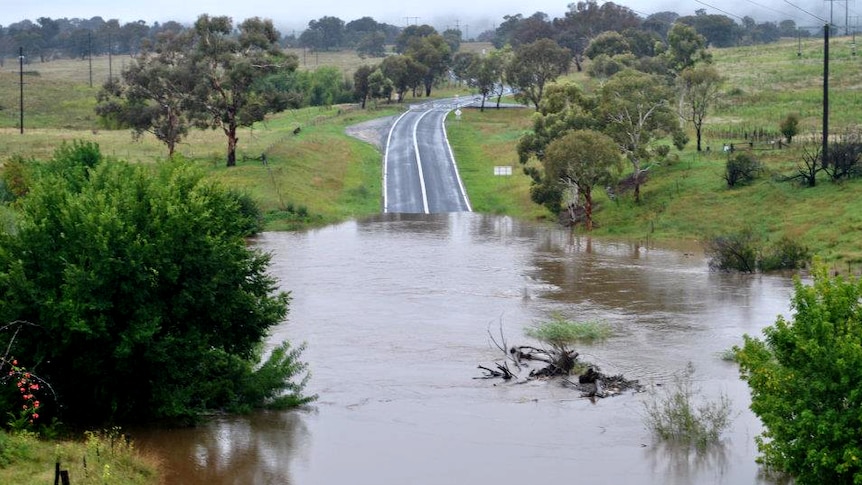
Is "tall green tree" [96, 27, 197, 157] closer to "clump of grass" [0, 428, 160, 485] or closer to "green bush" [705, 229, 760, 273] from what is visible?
"green bush" [705, 229, 760, 273]

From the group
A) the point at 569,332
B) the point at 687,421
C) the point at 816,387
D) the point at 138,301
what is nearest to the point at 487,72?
the point at 569,332

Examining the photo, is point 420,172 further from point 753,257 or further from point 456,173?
point 753,257

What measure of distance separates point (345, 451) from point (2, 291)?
30.6 ft

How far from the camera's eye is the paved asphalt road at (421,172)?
241 feet

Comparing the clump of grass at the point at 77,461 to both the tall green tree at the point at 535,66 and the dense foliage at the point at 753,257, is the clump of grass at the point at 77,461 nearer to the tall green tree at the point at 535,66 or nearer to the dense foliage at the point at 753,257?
the dense foliage at the point at 753,257

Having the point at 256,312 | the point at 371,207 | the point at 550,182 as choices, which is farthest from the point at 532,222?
the point at 256,312

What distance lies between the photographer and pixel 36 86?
140625 millimetres

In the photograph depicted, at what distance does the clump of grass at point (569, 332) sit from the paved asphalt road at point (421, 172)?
32.3 m

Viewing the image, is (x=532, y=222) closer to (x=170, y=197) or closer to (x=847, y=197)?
(x=847, y=197)

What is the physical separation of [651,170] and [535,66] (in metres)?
41.7

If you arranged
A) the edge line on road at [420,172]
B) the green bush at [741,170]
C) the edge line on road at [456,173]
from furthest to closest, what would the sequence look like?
the edge line on road at [456,173]
the edge line on road at [420,172]
the green bush at [741,170]

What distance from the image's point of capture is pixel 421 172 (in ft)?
274

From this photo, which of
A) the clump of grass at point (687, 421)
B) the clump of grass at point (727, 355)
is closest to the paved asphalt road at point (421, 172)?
the clump of grass at point (727, 355)

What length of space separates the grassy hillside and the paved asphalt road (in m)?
1.10
